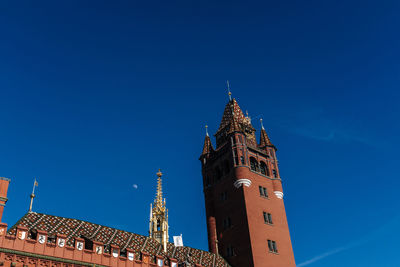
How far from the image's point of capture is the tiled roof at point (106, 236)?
3581cm

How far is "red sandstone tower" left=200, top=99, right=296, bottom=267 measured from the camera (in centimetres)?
4759

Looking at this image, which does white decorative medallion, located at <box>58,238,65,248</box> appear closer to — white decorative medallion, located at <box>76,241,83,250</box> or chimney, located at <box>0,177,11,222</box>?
white decorative medallion, located at <box>76,241,83,250</box>

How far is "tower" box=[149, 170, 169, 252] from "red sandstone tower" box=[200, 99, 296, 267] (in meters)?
8.58

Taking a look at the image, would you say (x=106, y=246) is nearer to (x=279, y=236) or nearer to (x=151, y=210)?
(x=151, y=210)

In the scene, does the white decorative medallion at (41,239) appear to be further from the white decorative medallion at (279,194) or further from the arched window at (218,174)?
the white decorative medallion at (279,194)

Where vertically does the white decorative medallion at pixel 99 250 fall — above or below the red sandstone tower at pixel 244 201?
below

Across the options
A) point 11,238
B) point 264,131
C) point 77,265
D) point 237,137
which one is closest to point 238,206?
point 237,137

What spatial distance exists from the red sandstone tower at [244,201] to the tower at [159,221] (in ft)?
28.2

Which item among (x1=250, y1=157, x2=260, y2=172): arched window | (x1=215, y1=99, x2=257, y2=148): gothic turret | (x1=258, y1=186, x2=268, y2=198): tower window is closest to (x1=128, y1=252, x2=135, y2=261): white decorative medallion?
(x1=258, y1=186, x2=268, y2=198): tower window

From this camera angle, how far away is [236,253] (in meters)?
48.0

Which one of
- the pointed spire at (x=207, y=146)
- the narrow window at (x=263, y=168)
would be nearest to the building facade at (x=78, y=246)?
the narrow window at (x=263, y=168)

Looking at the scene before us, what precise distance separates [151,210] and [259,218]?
41.8 feet

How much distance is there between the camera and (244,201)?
49.5 m

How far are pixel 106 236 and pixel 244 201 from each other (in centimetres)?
1737
